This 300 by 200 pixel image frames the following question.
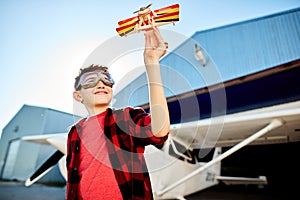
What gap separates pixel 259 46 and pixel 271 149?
21.1 feet

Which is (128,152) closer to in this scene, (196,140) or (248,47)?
(196,140)

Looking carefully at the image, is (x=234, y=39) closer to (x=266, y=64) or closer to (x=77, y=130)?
(x=266, y=64)

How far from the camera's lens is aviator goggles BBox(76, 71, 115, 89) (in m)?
1.04

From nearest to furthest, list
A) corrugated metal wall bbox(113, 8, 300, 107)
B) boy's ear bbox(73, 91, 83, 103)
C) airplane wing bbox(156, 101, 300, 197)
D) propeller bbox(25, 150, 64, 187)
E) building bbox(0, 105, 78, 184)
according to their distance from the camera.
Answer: boy's ear bbox(73, 91, 83, 103)
airplane wing bbox(156, 101, 300, 197)
propeller bbox(25, 150, 64, 187)
corrugated metal wall bbox(113, 8, 300, 107)
building bbox(0, 105, 78, 184)

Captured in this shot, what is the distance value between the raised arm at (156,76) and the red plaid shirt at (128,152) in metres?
0.10

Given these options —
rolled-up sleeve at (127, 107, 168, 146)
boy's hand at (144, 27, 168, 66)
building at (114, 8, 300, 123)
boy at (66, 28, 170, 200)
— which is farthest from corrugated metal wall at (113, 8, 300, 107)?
boy's hand at (144, 27, 168, 66)

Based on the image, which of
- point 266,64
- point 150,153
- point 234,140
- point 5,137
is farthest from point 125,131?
point 5,137

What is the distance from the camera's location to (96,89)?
1.03 metres

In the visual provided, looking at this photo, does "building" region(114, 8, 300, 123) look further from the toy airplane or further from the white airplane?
the toy airplane

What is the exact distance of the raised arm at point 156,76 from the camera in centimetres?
68

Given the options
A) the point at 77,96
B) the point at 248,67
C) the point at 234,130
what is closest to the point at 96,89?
the point at 77,96

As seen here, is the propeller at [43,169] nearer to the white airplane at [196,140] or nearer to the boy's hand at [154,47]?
the white airplane at [196,140]

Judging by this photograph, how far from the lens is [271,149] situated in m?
10.4

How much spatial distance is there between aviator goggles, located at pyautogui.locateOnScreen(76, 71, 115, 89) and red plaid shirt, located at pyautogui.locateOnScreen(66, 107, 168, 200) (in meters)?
0.18
